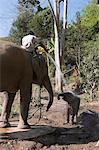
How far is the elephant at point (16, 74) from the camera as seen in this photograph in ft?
15.3

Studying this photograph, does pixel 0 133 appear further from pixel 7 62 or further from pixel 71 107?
pixel 71 107

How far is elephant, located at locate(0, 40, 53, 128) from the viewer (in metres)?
4.66

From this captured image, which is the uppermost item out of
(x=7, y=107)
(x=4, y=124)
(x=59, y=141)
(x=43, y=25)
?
(x=43, y=25)

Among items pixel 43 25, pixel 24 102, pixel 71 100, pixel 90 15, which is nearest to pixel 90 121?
pixel 71 100

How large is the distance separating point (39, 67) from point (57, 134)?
3.29 feet

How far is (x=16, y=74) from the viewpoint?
4816mm

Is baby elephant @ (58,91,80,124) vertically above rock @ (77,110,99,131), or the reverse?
baby elephant @ (58,91,80,124)

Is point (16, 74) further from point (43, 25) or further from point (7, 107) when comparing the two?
point (43, 25)

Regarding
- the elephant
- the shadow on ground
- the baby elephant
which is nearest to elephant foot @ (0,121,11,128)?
the elephant

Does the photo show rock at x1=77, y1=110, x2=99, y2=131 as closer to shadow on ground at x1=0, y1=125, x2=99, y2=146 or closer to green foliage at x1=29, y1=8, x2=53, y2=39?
shadow on ground at x1=0, y1=125, x2=99, y2=146

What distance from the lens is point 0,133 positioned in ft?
15.9

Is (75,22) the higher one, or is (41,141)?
(75,22)

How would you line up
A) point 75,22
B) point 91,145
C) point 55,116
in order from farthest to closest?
point 75,22 → point 55,116 → point 91,145

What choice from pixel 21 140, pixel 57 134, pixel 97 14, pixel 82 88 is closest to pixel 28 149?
pixel 21 140
